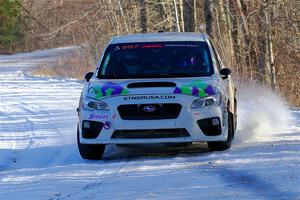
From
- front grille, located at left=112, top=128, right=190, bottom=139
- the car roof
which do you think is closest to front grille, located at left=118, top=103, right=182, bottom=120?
front grille, located at left=112, top=128, right=190, bottom=139

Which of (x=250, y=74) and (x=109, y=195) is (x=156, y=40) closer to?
(x=109, y=195)

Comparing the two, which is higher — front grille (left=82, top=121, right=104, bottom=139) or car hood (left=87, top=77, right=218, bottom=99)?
car hood (left=87, top=77, right=218, bottom=99)

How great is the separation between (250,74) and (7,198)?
59.8 feet

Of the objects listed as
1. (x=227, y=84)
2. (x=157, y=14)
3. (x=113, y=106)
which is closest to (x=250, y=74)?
(x=157, y=14)

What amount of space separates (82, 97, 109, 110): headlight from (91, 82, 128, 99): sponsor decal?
0.07 m

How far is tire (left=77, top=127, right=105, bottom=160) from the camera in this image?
9.49 m

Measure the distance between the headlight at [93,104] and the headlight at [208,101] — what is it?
1.08 metres

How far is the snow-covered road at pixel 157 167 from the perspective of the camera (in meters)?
7.14

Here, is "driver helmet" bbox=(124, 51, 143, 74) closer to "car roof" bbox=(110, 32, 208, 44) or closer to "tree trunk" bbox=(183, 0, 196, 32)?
"car roof" bbox=(110, 32, 208, 44)

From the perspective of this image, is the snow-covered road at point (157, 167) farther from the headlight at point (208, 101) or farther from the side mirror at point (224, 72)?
the side mirror at point (224, 72)

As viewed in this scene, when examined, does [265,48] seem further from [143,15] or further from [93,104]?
[93,104]

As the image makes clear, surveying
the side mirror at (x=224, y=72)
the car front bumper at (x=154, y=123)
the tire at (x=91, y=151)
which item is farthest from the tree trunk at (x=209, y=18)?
the car front bumper at (x=154, y=123)

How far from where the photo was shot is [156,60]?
403 inches

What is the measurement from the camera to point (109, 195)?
705 cm
